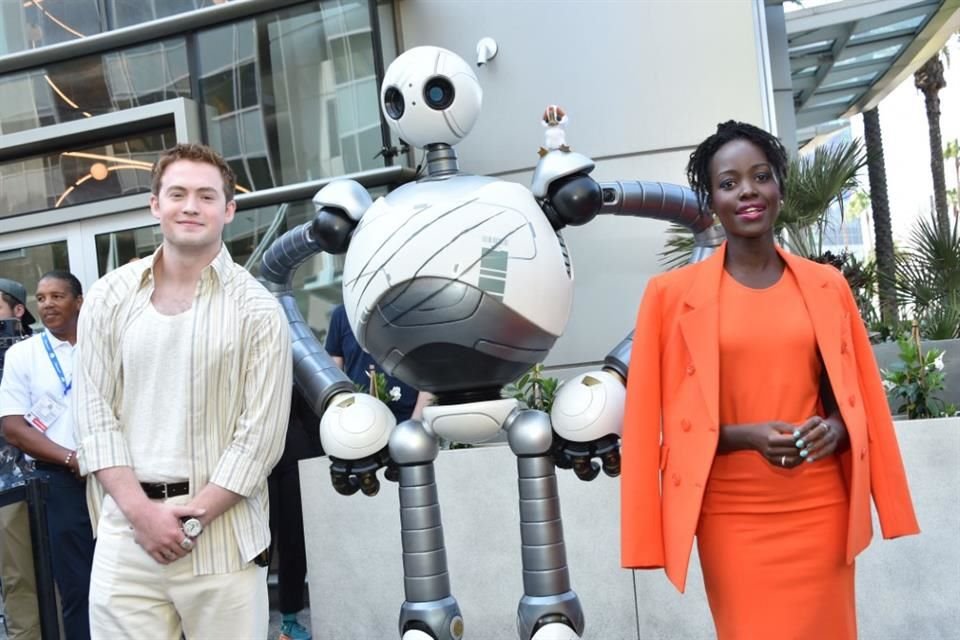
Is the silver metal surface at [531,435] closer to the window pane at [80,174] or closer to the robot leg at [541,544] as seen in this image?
the robot leg at [541,544]

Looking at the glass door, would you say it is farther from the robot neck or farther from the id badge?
the robot neck

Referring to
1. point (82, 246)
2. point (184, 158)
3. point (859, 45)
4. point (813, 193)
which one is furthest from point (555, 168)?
point (859, 45)

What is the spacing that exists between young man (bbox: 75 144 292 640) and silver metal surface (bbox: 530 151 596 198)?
31.5 inches

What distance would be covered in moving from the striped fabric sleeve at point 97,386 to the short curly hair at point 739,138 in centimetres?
138

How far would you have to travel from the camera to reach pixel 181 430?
2092 millimetres

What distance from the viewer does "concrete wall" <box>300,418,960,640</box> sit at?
346cm

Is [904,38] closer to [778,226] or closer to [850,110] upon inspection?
[850,110]

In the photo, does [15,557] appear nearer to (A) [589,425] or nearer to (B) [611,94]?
(A) [589,425]

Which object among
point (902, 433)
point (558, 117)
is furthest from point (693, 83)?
point (558, 117)

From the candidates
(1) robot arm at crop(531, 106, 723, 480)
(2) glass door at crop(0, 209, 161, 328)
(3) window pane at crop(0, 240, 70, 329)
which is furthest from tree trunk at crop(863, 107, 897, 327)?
(1) robot arm at crop(531, 106, 723, 480)

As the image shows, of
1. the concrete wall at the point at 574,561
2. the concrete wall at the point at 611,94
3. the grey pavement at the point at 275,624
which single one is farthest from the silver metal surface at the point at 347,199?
the concrete wall at the point at 611,94

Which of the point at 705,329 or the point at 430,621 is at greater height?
the point at 705,329

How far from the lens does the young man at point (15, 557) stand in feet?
10.6

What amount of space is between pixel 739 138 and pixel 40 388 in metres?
2.73
